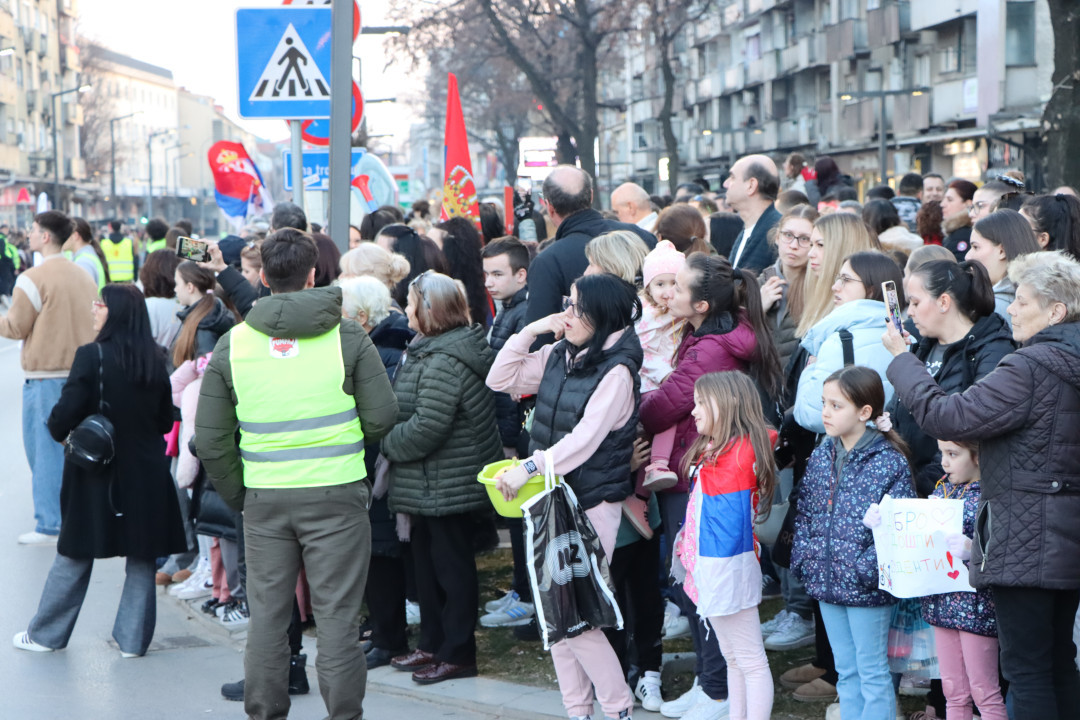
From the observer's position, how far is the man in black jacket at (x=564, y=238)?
6.68 m

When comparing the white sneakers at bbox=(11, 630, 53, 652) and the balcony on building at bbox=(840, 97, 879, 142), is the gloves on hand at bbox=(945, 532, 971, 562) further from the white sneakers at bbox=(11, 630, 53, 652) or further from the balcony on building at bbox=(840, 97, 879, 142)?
the balcony on building at bbox=(840, 97, 879, 142)

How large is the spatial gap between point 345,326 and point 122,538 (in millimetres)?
2277

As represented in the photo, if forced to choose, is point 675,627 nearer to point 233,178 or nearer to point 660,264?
point 660,264

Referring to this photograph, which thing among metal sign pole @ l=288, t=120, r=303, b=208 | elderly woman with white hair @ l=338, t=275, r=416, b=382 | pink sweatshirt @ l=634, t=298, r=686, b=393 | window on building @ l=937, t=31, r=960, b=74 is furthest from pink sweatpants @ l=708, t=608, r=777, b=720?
window on building @ l=937, t=31, r=960, b=74

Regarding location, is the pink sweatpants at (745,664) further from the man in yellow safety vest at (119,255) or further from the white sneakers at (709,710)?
the man in yellow safety vest at (119,255)

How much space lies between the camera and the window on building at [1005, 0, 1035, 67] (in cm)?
3303

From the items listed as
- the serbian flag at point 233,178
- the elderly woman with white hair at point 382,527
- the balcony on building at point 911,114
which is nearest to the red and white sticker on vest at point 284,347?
the elderly woman with white hair at point 382,527

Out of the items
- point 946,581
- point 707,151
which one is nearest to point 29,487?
point 946,581

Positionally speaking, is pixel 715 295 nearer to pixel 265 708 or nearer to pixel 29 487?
pixel 265 708

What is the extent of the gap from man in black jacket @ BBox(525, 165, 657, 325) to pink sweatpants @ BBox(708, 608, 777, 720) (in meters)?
2.14

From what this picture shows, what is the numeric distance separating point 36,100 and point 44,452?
3147 inches

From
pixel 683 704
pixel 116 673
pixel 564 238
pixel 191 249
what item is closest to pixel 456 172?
pixel 564 238

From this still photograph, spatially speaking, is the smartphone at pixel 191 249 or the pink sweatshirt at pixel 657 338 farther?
the smartphone at pixel 191 249

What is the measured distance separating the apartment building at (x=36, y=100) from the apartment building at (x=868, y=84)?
3495cm
